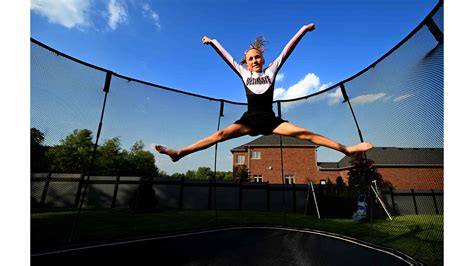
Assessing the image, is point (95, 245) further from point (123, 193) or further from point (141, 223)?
point (123, 193)

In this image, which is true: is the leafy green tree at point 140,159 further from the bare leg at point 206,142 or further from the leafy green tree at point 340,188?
the leafy green tree at point 340,188

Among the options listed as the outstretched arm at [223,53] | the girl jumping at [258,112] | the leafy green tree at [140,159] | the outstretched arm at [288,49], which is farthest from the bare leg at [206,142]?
the leafy green tree at [140,159]

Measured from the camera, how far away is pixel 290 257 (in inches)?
77.4

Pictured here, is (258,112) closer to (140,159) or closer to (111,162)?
(140,159)

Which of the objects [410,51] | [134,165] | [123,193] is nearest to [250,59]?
[410,51]

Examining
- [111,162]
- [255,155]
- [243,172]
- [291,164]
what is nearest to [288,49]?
[111,162]

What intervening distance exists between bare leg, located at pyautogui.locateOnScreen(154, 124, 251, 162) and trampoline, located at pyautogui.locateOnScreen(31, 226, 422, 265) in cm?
86

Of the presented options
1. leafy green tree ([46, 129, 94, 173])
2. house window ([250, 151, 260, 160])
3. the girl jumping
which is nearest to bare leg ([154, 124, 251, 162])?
the girl jumping

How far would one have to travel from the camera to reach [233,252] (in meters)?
2.07

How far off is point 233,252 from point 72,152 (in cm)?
224

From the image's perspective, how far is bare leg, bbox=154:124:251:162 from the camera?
2021mm

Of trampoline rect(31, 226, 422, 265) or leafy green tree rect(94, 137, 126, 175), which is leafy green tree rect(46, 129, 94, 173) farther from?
trampoline rect(31, 226, 422, 265)
